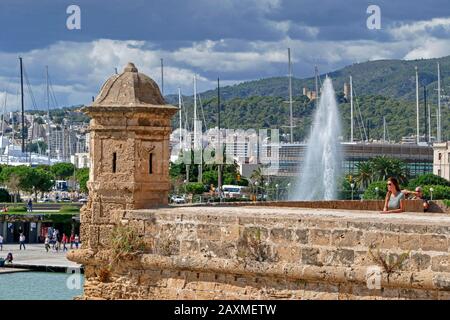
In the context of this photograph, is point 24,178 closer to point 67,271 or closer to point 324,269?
point 67,271

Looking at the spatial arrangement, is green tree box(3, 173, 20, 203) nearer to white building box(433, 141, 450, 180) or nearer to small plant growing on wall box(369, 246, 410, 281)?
white building box(433, 141, 450, 180)

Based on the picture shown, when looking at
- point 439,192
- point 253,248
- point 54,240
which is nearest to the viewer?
point 253,248

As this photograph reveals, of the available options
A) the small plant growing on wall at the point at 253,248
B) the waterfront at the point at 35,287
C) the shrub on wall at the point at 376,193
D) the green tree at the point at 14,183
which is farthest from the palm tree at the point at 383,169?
the small plant growing on wall at the point at 253,248

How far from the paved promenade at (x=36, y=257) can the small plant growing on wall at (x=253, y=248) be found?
27117mm

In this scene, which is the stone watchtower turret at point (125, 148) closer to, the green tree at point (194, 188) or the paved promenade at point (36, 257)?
the paved promenade at point (36, 257)

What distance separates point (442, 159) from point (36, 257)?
52000 mm

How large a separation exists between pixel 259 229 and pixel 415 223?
1613 mm

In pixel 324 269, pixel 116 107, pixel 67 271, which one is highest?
pixel 116 107

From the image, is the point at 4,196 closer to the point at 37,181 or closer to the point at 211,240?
the point at 37,181

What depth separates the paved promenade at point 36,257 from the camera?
130 ft

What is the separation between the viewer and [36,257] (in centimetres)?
4284

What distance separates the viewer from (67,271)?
1505 inches

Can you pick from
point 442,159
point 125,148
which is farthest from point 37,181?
point 125,148
